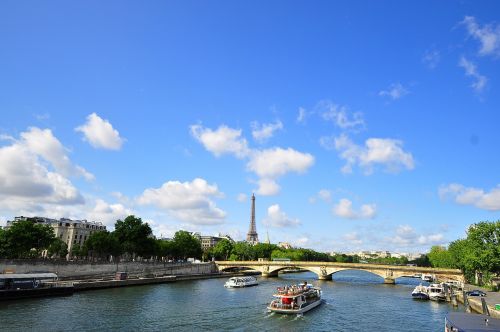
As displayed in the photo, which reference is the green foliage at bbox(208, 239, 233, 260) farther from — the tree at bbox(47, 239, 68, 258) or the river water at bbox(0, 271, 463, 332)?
the river water at bbox(0, 271, 463, 332)

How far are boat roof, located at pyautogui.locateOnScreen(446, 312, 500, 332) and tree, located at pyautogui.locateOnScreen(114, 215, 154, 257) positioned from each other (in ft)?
307

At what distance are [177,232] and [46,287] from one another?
9171 centimetres

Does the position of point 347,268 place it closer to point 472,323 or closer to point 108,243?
point 108,243

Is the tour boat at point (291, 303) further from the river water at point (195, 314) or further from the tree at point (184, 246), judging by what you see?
the tree at point (184, 246)

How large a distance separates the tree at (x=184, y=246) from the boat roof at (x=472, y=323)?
4499 inches

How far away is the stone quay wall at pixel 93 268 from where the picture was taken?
2721 inches

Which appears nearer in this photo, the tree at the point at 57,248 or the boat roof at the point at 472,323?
the boat roof at the point at 472,323

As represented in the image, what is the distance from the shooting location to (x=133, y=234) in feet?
367

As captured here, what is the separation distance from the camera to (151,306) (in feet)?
166

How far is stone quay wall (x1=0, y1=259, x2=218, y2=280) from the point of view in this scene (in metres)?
69.1

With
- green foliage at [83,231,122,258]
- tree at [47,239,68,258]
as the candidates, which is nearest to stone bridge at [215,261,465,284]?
green foliage at [83,231,122,258]

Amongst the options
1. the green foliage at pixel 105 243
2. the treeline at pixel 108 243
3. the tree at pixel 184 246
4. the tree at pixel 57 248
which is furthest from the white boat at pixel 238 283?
the tree at pixel 57 248

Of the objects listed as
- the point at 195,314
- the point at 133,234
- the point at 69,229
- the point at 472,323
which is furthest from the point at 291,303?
the point at 69,229

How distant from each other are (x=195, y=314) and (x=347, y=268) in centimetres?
6948
